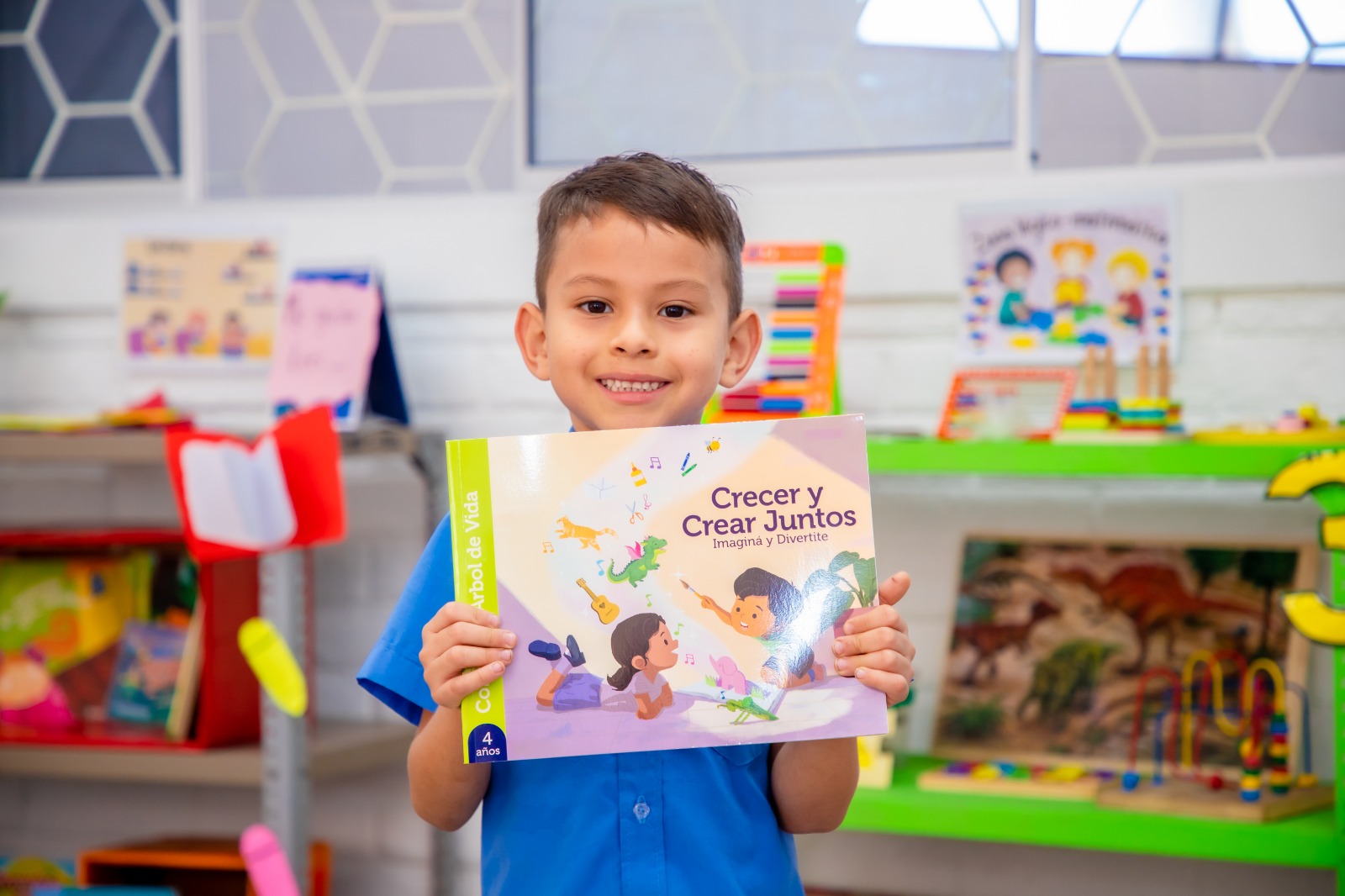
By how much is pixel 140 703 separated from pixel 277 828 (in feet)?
1.17

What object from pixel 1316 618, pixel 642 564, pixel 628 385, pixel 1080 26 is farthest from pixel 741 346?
pixel 1080 26

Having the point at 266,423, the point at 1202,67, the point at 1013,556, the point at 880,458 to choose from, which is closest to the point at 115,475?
the point at 266,423

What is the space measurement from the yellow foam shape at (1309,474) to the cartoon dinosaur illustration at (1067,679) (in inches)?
16.7

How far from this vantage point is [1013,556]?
1833 millimetres

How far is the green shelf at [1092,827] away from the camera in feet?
4.82

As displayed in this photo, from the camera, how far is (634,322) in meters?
0.95

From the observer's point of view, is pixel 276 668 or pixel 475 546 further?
pixel 276 668

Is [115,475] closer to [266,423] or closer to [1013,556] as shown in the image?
[266,423]

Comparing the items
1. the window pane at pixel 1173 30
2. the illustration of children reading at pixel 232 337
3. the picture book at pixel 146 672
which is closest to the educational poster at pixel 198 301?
the illustration of children reading at pixel 232 337

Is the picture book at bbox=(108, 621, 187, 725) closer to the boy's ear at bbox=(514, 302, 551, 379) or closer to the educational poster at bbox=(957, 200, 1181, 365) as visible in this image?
the boy's ear at bbox=(514, 302, 551, 379)

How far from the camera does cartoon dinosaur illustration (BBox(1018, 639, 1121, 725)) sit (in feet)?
5.73

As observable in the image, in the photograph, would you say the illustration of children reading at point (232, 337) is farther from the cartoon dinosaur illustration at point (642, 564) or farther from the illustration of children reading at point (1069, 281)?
the cartoon dinosaur illustration at point (642, 564)

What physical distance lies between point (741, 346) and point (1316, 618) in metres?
0.79

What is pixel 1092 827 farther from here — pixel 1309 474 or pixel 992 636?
pixel 1309 474
